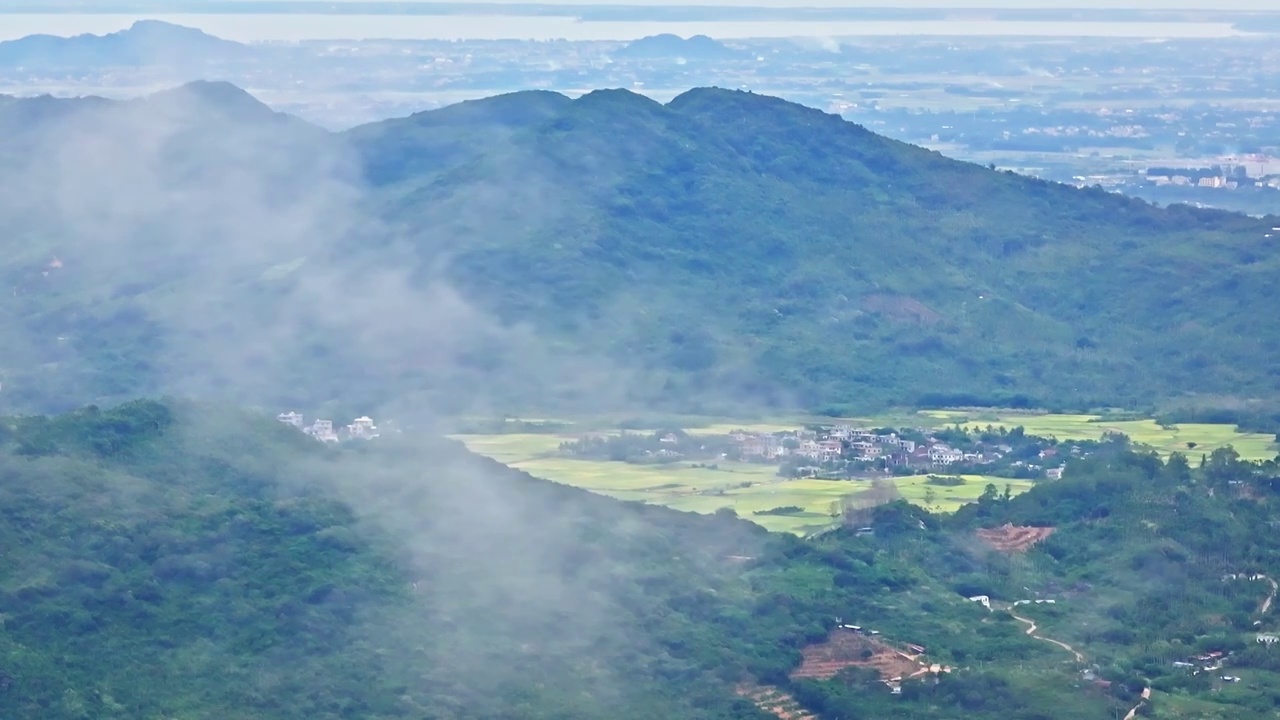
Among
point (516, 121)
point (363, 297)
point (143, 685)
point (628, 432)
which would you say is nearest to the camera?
point (143, 685)

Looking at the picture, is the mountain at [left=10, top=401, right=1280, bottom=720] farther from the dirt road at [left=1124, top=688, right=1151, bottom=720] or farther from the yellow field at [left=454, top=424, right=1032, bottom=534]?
the yellow field at [left=454, top=424, right=1032, bottom=534]

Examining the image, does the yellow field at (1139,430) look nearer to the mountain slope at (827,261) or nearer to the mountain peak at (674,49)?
the mountain slope at (827,261)

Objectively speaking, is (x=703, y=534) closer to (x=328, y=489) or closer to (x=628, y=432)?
(x=328, y=489)

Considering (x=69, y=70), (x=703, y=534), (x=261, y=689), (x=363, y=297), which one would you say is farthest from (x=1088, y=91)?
(x=261, y=689)

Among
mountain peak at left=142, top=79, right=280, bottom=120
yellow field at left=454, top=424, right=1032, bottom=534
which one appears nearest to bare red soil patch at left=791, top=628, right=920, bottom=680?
yellow field at left=454, top=424, right=1032, bottom=534

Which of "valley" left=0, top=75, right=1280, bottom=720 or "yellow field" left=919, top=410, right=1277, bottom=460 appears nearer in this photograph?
"valley" left=0, top=75, right=1280, bottom=720

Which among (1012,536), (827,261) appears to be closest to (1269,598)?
(1012,536)
